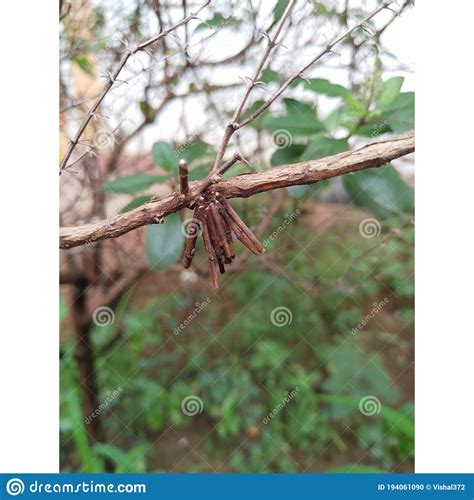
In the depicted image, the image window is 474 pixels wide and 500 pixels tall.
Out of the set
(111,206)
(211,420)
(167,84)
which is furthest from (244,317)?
(167,84)

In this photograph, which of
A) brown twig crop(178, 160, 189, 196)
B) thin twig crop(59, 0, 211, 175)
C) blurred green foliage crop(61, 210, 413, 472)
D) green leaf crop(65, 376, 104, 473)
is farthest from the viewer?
blurred green foliage crop(61, 210, 413, 472)

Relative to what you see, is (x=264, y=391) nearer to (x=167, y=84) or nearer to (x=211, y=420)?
(x=211, y=420)

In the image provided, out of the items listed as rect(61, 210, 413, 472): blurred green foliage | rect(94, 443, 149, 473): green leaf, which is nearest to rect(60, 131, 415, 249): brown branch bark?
rect(61, 210, 413, 472): blurred green foliage

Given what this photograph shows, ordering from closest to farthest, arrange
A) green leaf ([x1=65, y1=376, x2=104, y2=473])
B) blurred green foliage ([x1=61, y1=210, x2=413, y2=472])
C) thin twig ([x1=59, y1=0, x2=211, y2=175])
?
thin twig ([x1=59, y1=0, x2=211, y2=175]) → green leaf ([x1=65, y1=376, x2=104, y2=473]) → blurred green foliage ([x1=61, y1=210, x2=413, y2=472])

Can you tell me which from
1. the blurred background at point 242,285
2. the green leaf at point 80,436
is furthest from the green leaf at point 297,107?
the green leaf at point 80,436

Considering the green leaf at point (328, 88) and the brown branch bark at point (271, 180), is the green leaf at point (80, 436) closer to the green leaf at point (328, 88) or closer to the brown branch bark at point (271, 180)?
the brown branch bark at point (271, 180)

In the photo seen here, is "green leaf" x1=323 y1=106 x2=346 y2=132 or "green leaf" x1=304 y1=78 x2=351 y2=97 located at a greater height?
"green leaf" x1=304 y1=78 x2=351 y2=97

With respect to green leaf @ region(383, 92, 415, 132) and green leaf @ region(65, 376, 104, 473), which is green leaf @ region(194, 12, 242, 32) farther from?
green leaf @ region(65, 376, 104, 473)
